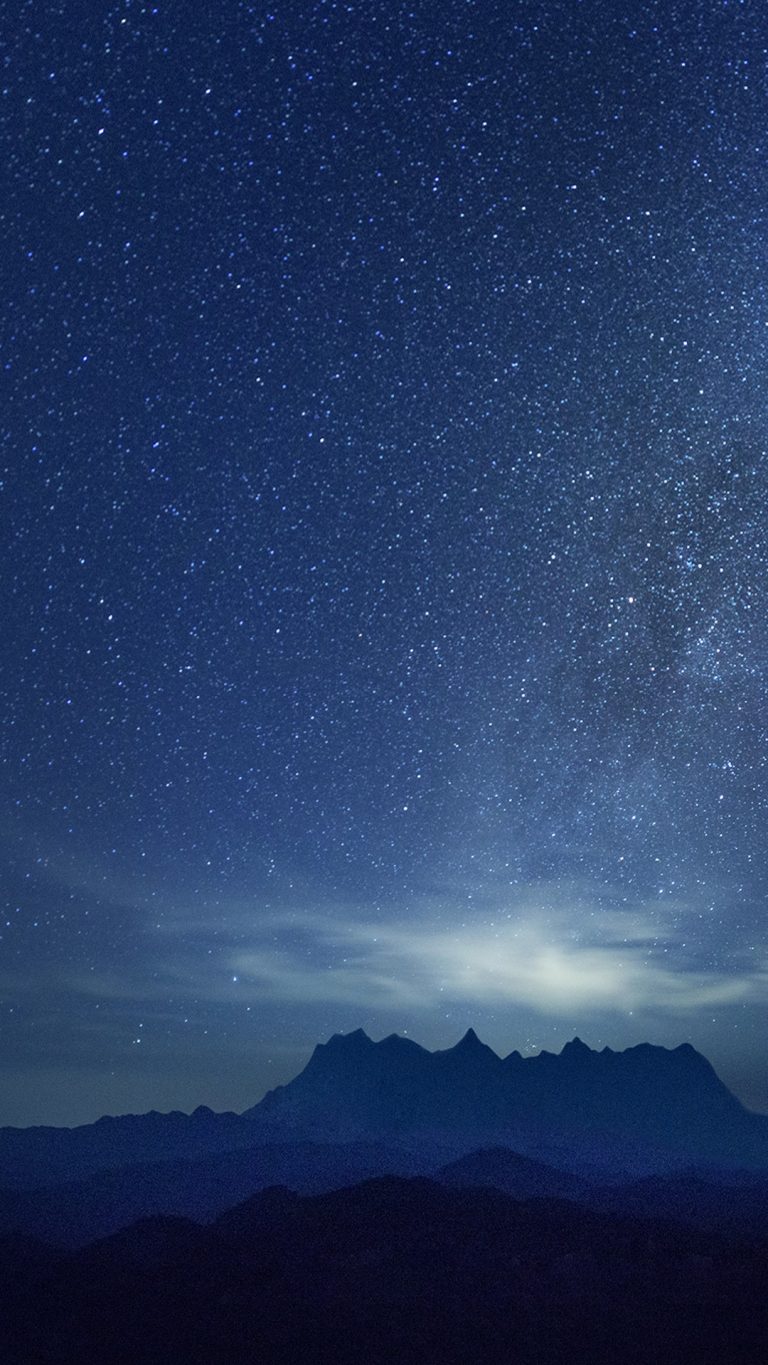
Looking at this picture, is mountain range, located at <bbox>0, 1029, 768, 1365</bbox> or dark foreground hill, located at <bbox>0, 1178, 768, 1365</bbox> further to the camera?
mountain range, located at <bbox>0, 1029, 768, 1365</bbox>

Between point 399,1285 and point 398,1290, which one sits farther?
point 399,1285

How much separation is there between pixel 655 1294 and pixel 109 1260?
149ft

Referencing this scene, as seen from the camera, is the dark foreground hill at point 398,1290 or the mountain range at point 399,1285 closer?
the dark foreground hill at point 398,1290

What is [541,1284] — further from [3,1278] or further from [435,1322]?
[3,1278]

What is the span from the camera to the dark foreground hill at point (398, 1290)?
174 ft

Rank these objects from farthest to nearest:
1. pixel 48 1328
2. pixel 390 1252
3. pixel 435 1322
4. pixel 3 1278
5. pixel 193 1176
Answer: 1. pixel 193 1176
2. pixel 3 1278
3. pixel 390 1252
4. pixel 48 1328
5. pixel 435 1322

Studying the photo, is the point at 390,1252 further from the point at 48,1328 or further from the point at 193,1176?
the point at 193,1176

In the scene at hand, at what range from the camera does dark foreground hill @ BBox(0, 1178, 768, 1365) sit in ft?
174

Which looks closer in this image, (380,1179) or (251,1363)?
(251,1363)

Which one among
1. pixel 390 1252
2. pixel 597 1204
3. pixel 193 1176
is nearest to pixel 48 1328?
pixel 390 1252

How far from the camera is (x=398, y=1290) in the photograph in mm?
61906

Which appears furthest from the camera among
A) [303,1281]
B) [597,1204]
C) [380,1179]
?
[597,1204]

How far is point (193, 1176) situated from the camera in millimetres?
159750

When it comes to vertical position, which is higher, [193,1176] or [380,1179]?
[380,1179]
